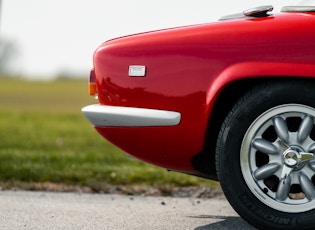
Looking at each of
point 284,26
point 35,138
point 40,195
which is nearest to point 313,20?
point 284,26

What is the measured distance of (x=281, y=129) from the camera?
4258 millimetres

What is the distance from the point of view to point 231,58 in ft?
14.1

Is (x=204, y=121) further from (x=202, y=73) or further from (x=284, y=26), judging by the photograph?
(x=284, y=26)

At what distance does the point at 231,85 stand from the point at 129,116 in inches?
25.5

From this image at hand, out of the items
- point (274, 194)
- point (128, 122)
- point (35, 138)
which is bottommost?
point (35, 138)

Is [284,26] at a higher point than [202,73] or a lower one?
higher

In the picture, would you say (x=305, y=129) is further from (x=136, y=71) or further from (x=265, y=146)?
(x=136, y=71)

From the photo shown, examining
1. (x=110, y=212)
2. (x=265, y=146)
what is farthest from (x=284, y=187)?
(x=110, y=212)

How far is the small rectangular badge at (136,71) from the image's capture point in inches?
177

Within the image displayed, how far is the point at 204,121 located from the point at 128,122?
0.49 meters

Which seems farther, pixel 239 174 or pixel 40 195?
pixel 40 195

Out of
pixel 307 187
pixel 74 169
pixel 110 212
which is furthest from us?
pixel 74 169

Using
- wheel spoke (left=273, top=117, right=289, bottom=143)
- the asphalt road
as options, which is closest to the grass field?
the asphalt road

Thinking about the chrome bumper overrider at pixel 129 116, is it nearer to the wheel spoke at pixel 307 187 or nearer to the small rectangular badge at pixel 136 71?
the small rectangular badge at pixel 136 71
